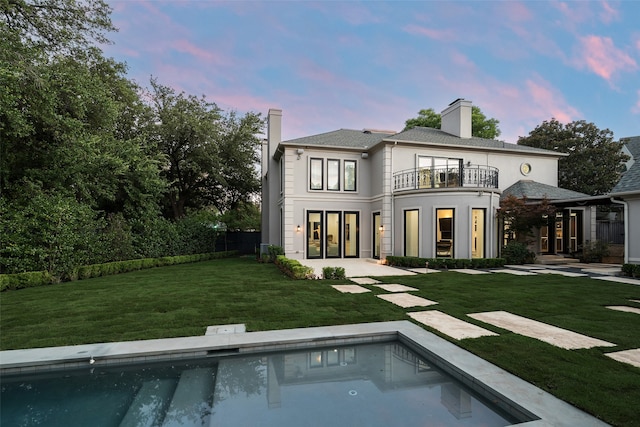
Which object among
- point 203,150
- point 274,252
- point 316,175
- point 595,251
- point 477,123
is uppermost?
point 477,123

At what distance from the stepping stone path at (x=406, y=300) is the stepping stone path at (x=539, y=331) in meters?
1.02

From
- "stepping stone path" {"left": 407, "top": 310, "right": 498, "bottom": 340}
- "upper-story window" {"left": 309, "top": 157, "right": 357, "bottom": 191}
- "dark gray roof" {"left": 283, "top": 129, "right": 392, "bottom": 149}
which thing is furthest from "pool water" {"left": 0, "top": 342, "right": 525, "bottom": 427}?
"dark gray roof" {"left": 283, "top": 129, "right": 392, "bottom": 149}

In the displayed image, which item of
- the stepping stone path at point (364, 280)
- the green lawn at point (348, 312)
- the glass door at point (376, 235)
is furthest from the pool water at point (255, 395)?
the glass door at point (376, 235)

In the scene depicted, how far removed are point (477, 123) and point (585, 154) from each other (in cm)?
757

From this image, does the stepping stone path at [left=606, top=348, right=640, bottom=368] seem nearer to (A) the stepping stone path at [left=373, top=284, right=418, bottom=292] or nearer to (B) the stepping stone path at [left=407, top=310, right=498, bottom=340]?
(B) the stepping stone path at [left=407, top=310, right=498, bottom=340]

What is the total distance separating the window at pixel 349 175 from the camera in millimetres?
14883

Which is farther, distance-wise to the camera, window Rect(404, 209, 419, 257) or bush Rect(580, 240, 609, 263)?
bush Rect(580, 240, 609, 263)

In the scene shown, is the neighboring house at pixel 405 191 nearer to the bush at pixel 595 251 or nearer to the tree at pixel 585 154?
the bush at pixel 595 251

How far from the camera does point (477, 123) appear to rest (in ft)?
83.5

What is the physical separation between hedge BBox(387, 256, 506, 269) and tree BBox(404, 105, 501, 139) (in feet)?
52.0

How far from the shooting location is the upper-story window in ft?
47.5

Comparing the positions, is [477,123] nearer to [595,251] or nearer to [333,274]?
[595,251]

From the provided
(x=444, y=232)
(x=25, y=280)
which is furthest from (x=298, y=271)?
(x=25, y=280)

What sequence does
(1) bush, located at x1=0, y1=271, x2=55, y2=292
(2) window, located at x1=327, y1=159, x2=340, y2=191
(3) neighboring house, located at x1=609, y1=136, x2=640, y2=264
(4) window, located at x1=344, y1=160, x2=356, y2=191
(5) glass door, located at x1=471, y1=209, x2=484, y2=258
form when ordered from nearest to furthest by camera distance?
(1) bush, located at x1=0, y1=271, x2=55, y2=292 < (3) neighboring house, located at x1=609, y1=136, x2=640, y2=264 < (5) glass door, located at x1=471, y1=209, x2=484, y2=258 < (2) window, located at x1=327, y1=159, x2=340, y2=191 < (4) window, located at x1=344, y1=160, x2=356, y2=191
